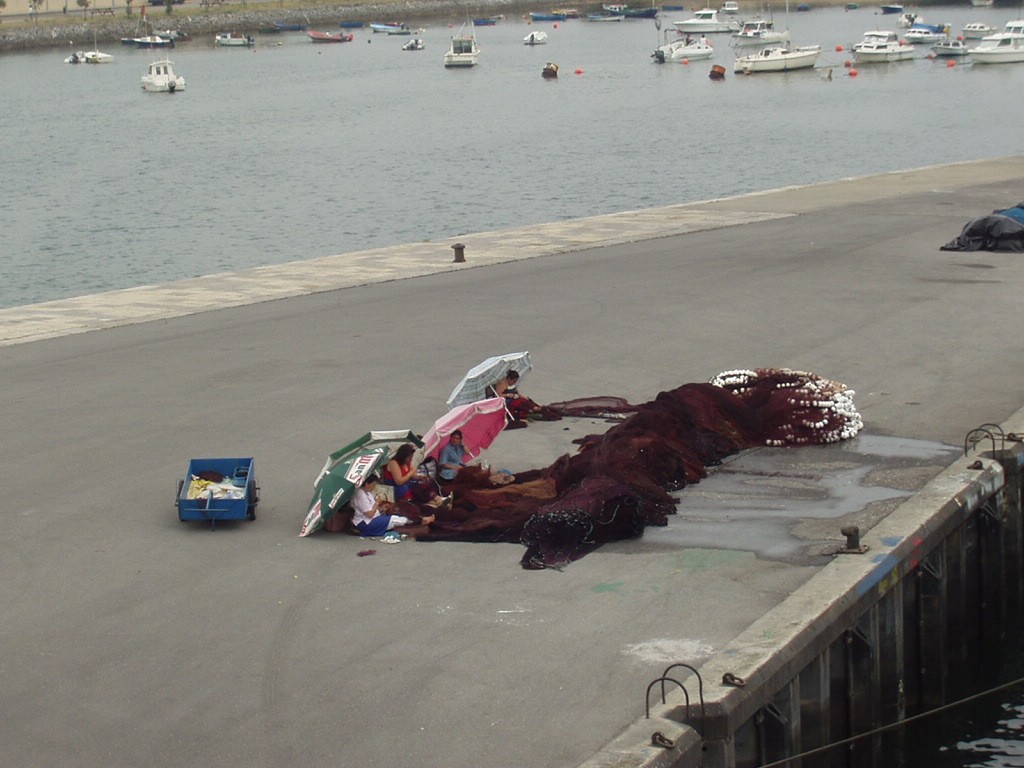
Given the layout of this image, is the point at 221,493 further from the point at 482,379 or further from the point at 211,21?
the point at 211,21

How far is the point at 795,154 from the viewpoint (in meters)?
70.4

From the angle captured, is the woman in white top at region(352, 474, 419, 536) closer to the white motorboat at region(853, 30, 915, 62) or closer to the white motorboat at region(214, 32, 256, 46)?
the white motorboat at region(853, 30, 915, 62)

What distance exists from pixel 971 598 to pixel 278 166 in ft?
208

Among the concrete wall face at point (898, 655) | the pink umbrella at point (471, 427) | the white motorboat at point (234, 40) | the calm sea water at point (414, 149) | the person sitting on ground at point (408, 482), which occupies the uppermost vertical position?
the white motorboat at point (234, 40)

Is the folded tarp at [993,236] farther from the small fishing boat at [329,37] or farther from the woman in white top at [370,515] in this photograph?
the small fishing boat at [329,37]

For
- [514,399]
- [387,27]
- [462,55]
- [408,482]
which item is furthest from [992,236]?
[387,27]

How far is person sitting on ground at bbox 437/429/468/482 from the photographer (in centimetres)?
1398

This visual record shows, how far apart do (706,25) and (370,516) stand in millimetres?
153571

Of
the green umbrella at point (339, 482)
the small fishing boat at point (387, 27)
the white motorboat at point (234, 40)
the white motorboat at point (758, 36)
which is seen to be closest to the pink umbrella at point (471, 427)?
the green umbrella at point (339, 482)

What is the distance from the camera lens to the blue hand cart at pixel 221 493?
43.9ft

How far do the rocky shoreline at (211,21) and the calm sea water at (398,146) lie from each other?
24742 mm

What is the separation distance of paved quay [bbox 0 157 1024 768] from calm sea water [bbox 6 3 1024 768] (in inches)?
116

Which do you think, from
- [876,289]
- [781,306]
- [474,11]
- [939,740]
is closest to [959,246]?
[876,289]

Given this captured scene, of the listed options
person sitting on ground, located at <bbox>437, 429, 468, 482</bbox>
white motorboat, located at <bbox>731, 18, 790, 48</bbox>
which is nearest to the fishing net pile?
person sitting on ground, located at <bbox>437, 429, 468, 482</bbox>
